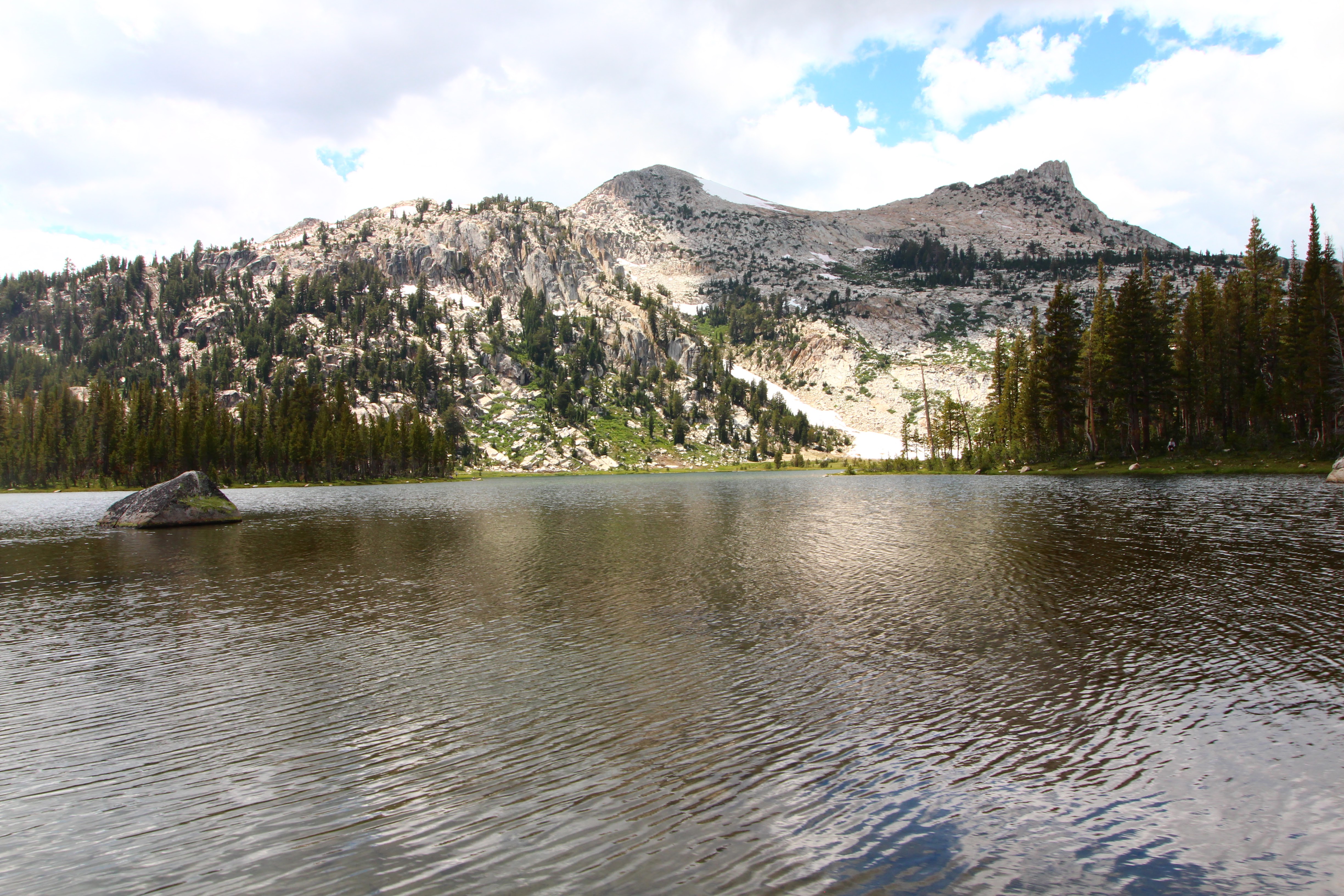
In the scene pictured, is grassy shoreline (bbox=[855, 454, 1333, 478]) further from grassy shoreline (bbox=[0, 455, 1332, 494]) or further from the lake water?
the lake water

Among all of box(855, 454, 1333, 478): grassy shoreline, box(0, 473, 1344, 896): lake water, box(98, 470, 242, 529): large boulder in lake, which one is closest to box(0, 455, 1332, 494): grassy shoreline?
box(855, 454, 1333, 478): grassy shoreline

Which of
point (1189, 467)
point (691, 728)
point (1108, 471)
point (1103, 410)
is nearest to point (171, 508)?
point (691, 728)

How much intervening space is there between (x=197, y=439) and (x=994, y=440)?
168 meters

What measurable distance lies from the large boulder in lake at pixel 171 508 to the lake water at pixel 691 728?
85.5ft

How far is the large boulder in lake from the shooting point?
52000 millimetres

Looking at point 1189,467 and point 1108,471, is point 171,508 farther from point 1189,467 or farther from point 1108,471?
point 1189,467

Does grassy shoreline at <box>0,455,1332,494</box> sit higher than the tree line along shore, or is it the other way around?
the tree line along shore

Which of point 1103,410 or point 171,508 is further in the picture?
point 1103,410

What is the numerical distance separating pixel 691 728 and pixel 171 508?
58.9 m

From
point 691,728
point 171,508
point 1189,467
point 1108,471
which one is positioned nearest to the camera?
point 691,728

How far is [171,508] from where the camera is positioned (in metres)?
52.9

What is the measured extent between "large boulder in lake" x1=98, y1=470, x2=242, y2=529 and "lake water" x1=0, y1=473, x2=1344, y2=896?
85.5ft

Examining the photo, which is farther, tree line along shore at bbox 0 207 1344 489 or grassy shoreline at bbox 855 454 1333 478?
tree line along shore at bbox 0 207 1344 489

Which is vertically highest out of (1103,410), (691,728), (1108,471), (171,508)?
(1103,410)
